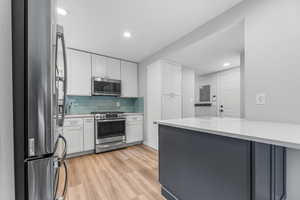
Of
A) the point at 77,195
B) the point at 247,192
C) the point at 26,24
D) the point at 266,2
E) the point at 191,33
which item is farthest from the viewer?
the point at 191,33

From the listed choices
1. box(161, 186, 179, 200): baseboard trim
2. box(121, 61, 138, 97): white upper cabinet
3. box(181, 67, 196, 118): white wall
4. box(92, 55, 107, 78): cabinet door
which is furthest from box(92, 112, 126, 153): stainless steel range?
box(161, 186, 179, 200): baseboard trim

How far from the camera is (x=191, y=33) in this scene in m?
2.29

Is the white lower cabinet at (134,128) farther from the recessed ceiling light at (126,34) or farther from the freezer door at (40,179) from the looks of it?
the freezer door at (40,179)

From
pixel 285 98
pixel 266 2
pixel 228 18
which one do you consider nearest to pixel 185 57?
pixel 228 18

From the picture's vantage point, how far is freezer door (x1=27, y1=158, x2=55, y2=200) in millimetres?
589

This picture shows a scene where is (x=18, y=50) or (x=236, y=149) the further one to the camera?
(x=236, y=149)

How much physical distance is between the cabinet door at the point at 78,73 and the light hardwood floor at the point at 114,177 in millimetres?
1530

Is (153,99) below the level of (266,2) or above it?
below

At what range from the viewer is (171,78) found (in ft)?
10.6

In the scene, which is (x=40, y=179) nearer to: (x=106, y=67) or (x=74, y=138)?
(x=74, y=138)

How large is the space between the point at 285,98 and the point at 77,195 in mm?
2553

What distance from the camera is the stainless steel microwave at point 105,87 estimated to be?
10.6 ft

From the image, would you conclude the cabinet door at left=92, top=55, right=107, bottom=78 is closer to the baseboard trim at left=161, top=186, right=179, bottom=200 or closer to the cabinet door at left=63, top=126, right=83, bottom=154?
the cabinet door at left=63, top=126, right=83, bottom=154

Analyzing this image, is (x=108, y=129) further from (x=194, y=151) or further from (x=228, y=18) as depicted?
(x=228, y=18)
